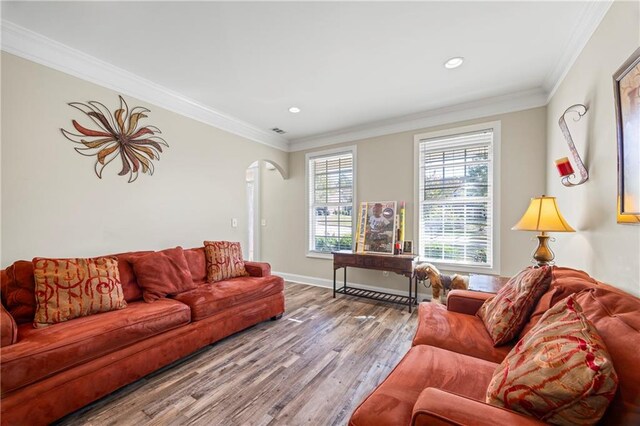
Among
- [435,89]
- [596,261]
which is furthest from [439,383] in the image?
[435,89]

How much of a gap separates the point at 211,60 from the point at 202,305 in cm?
230

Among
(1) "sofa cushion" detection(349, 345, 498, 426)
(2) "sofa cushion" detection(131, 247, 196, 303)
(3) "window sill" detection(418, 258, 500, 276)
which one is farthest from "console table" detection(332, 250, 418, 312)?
(2) "sofa cushion" detection(131, 247, 196, 303)

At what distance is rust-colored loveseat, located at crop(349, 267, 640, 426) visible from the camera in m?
0.81

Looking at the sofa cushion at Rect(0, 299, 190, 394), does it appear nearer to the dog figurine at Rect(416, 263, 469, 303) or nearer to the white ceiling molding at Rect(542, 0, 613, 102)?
the dog figurine at Rect(416, 263, 469, 303)

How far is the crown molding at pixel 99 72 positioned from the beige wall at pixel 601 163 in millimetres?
3822

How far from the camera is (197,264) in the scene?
9.77ft

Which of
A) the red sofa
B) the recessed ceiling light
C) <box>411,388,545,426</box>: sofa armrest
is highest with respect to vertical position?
the recessed ceiling light

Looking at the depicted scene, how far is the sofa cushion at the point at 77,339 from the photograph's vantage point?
1.44 m

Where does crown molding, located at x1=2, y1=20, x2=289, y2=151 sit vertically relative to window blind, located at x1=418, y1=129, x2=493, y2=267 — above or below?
above

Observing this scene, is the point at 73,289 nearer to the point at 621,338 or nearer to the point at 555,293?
the point at 621,338

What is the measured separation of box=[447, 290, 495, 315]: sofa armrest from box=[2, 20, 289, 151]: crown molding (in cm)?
360

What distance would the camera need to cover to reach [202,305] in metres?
2.38

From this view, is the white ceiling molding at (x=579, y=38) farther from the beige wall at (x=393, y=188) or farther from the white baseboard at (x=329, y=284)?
the white baseboard at (x=329, y=284)

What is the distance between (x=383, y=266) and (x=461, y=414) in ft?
9.36
